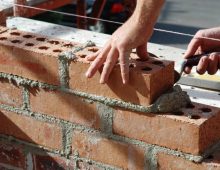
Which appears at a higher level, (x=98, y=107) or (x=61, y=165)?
(x=98, y=107)

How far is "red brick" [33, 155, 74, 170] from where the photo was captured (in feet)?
7.91

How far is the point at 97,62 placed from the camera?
2.11 meters

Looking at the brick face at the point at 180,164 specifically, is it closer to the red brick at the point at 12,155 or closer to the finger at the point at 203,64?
the finger at the point at 203,64

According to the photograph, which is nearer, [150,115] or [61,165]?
[150,115]

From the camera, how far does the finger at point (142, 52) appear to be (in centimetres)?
219

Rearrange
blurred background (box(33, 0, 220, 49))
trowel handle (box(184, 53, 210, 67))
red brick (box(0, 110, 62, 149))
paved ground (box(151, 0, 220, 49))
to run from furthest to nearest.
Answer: paved ground (box(151, 0, 220, 49)), blurred background (box(33, 0, 220, 49)), trowel handle (box(184, 53, 210, 67)), red brick (box(0, 110, 62, 149))

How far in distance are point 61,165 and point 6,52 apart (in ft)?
1.68

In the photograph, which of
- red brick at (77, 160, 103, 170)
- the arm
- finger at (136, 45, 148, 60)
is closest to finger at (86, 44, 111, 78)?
the arm

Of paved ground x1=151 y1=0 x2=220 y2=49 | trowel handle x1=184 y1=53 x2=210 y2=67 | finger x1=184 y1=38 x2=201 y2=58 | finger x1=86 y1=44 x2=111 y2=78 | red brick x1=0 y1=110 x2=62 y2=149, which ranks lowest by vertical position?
paved ground x1=151 y1=0 x2=220 y2=49

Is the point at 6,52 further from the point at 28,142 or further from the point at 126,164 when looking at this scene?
the point at 126,164

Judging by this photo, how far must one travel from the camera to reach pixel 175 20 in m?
9.04

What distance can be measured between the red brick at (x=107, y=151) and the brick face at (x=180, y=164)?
88 millimetres

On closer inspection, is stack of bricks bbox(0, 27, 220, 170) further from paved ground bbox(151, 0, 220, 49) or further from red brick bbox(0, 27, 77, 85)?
paved ground bbox(151, 0, 220, 49)

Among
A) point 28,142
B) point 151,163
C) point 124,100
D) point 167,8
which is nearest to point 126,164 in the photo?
point 151,163
